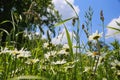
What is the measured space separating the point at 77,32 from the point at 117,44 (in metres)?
0.95

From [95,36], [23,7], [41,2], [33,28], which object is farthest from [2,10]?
[95,36]

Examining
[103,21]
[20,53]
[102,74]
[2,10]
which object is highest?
[2,10]

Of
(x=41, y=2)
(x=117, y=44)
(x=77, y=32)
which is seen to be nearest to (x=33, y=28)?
(x=117, y=44)

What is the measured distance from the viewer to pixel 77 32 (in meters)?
2.88

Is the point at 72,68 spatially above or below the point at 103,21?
below

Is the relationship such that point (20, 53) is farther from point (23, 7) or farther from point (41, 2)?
point (41, 2)

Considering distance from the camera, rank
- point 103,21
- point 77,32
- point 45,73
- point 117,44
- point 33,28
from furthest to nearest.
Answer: point 33,28 < point 117,44 < point 103,21 < point 77,32 < point 45,73

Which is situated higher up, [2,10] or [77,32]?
[2,10]

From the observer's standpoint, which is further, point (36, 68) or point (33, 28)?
point (33, 28)

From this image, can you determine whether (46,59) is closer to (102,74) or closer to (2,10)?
(102,74)

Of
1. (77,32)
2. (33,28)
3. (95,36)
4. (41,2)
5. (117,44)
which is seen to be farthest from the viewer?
(41,2)

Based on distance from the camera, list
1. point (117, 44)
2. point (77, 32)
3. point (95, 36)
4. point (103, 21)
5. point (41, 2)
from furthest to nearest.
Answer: point (41, 2) → point (117, 44) → point (103, 21) → point (77, 32) → point (95, 36)

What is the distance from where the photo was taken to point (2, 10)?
84.0ft

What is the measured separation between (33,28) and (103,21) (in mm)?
1104
